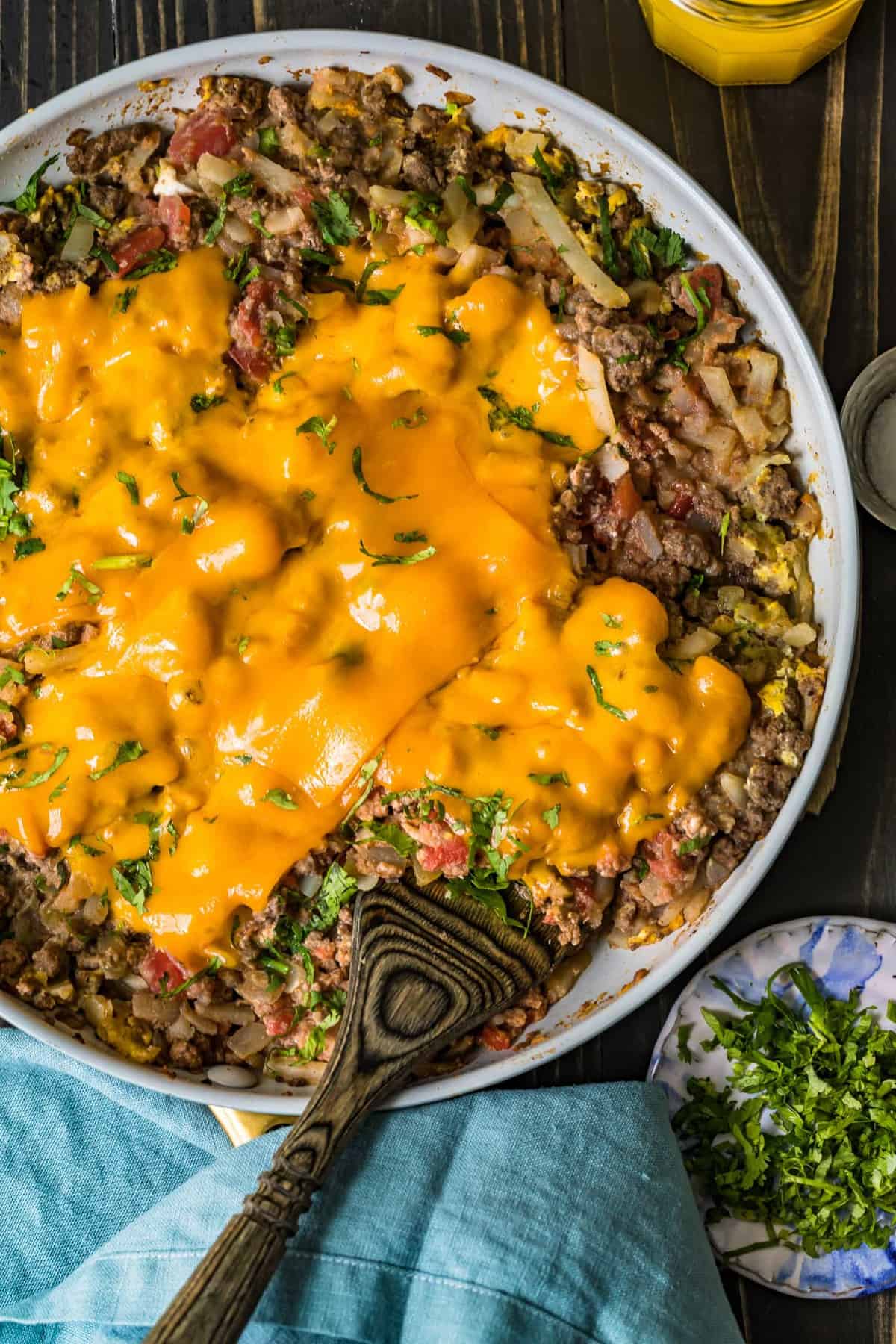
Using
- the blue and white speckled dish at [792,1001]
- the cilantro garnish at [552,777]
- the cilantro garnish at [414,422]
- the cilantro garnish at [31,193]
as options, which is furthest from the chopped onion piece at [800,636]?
the cilantro garnish at [31,193]

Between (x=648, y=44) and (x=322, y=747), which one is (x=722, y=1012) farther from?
(x=648, y=44)

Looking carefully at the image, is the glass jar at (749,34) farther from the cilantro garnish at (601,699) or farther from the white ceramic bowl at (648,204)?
the cilantro garnish at (601,699)

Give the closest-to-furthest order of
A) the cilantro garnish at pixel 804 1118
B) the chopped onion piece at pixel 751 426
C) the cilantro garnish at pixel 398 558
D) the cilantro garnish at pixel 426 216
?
1. the cilantro garnish at pixel 398 558
2. the cilantro garnish at pixel 426 216
3. the chopped onion piece at pixel 751 426
4. the cilantro garnish at pixel 804 1118

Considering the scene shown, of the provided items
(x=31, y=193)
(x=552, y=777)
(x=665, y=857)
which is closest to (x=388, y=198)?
(x=31, y=193)

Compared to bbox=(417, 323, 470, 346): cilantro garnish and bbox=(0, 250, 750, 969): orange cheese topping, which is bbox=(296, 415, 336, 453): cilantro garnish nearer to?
bbox=(0, 250, 750, 969): orange cheese topping

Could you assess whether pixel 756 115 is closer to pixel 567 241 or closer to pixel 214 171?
pixel 567 241

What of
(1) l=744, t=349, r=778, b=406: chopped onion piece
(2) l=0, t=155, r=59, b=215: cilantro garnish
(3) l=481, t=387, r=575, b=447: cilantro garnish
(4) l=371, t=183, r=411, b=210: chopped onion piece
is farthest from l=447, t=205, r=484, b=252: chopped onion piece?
(2) l=0, t=155, r=59, b=215: cilantro garnish
